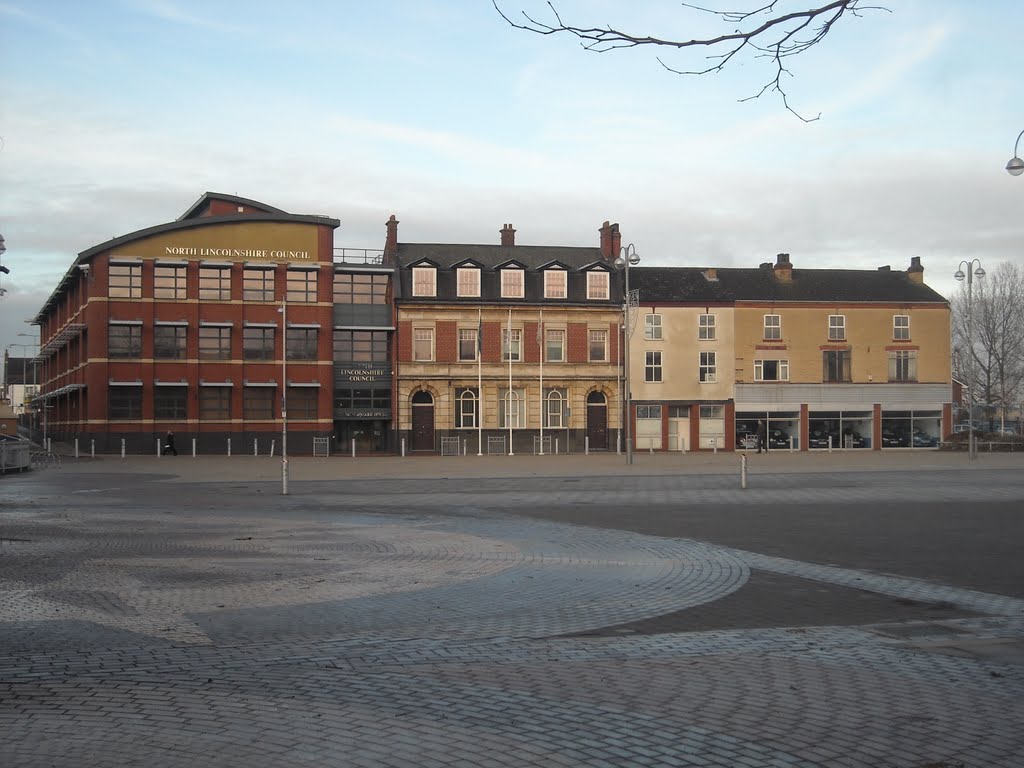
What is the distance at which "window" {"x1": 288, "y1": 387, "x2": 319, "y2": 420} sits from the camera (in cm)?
5956

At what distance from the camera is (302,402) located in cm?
5981

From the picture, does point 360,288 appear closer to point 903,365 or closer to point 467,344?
point 467,344

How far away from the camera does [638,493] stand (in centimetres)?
2744

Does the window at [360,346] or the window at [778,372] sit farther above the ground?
the window at [360,346]

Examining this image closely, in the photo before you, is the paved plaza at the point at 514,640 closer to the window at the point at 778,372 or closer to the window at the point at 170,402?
the window at the point at 170,402

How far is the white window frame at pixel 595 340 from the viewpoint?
64.2m

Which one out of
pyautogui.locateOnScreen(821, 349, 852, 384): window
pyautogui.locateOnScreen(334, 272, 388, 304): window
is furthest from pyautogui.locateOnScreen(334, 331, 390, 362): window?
pyautogui.locateOnScreen(821, 349, 852, 384): window

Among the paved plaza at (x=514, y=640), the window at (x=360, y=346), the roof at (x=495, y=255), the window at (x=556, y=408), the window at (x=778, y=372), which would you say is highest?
the roof at (x=495, y=255)

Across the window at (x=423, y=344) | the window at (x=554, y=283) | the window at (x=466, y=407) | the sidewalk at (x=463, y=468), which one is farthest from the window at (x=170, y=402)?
the window at (x=554, y=283)

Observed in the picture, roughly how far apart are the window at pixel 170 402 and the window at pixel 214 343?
2354 millimetres

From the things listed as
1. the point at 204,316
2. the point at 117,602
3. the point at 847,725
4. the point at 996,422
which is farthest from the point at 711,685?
the point at 996,422

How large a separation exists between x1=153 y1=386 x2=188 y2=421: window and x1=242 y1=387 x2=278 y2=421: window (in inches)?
131

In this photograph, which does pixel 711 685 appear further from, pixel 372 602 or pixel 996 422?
pixel 996 422

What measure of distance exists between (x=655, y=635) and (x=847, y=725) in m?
2.96
